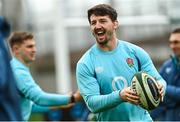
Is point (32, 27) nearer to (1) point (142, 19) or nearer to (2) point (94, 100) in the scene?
(1) point (142, 19)

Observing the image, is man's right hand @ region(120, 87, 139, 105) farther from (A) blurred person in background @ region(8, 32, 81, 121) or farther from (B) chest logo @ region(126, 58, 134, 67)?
(A) blurred person in background @ region(8, 32, 81, 121)

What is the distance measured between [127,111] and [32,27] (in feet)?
80.6

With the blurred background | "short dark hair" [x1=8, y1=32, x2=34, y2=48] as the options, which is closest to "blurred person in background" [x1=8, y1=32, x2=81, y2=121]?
"short dark hair" [x1=8, y1=32, x2=34, y2=48]

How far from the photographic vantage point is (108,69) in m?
7.34

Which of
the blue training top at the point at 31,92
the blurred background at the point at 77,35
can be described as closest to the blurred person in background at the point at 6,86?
the blue training top at the point at 31,92

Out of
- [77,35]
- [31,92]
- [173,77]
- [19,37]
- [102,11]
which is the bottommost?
[77,35]

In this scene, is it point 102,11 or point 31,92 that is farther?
point 31,92

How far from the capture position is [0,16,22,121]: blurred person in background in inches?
272

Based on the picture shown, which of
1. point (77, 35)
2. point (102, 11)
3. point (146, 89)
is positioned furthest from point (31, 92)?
point (77, 35)

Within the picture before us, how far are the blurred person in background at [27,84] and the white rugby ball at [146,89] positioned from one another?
2.41m

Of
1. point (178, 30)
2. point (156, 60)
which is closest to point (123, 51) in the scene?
point (178, 30)

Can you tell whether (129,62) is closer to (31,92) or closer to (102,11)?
(102,11)

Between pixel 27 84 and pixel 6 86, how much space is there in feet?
7.65

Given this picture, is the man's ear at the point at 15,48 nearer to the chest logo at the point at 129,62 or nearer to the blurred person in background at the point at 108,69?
the blurred person in background at the point at 108,69
